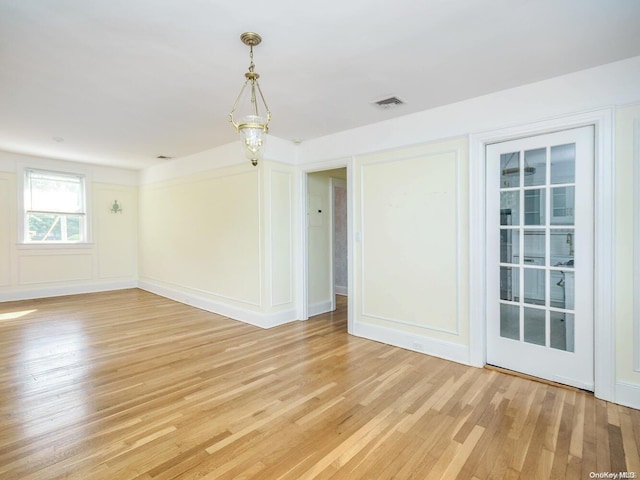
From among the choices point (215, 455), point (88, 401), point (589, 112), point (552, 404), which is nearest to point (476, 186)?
point (589, 112)

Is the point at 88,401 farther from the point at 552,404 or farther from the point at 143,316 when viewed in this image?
the point at 552,404

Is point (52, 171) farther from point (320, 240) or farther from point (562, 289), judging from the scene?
point (562, 289)

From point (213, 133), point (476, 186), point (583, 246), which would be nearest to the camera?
point (583, 246)

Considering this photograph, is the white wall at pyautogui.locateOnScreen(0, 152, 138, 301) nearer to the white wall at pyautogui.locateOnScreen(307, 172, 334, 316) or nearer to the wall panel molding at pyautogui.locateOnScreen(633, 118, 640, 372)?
the white wall at pyautogui.locateOnScreen(307, 172, 334, 316)

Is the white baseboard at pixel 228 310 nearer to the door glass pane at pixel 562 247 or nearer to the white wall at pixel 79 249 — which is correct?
the white wall at pixel 79 249

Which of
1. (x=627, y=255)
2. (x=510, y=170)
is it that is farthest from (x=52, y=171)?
(x=627, y=255)

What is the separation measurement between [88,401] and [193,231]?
140 inches

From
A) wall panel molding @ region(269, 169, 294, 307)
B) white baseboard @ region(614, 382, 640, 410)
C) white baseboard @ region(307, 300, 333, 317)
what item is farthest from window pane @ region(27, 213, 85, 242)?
white baseboard @ region(614, 382, 640, 410)

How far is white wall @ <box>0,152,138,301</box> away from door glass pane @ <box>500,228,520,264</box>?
294 inches

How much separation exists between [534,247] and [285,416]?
Answer: 8.41 feet

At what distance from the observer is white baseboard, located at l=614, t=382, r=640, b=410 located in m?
2.48

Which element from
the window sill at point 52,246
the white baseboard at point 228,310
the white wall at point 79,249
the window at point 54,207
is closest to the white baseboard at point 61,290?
the white wall at point 79,249

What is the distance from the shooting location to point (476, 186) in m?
3.22

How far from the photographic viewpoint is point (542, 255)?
9.77ft
